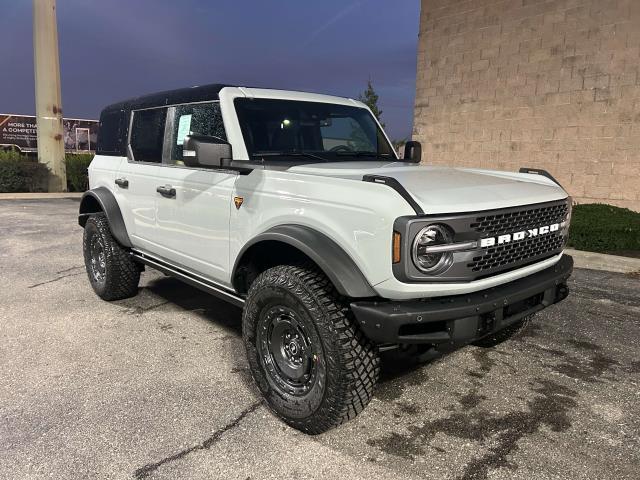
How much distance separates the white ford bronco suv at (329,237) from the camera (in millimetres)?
2449

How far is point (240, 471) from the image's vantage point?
8.02 feet

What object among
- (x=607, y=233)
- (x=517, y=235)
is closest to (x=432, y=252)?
(x=517, y=235)

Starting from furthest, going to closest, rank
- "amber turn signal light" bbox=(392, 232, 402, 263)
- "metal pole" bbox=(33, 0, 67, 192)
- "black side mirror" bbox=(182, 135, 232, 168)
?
"metal pole" bbox=(33, 0, 67, 192), "black side mirror" bbox=(182, 135, 232, 168), "amber turn signal light" bbox=(392, 232, 402, 263)

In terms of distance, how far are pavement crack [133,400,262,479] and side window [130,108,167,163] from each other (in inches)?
88.6

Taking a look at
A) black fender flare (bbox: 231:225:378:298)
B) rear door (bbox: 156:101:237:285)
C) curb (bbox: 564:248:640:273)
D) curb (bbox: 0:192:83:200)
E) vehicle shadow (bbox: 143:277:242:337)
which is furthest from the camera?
curb (bbox: 0:192:83:200)

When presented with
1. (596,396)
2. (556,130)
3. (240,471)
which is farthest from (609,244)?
(240,471)

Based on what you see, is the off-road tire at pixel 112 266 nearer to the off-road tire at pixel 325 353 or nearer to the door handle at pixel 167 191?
the door handle at pixel 167 191

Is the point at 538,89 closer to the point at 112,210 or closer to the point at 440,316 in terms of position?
the point at 112,210

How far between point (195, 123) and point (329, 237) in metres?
1.76

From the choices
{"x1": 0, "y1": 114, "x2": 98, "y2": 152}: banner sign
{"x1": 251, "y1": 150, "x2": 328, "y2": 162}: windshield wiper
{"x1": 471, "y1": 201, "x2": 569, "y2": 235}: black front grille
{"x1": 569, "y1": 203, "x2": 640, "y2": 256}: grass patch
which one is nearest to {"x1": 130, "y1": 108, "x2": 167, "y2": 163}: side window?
{"x1": 251, "y1": 150, "x2": 328, "y2": 162}: windshield wiper

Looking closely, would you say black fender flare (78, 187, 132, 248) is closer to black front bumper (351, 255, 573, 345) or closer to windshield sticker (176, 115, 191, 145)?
windshield sticker (176, 115, 191, 145)

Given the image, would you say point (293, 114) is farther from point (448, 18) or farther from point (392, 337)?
point (448, 18)

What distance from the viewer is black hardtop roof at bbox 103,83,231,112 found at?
12.2ft

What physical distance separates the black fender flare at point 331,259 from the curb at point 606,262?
5675mm
